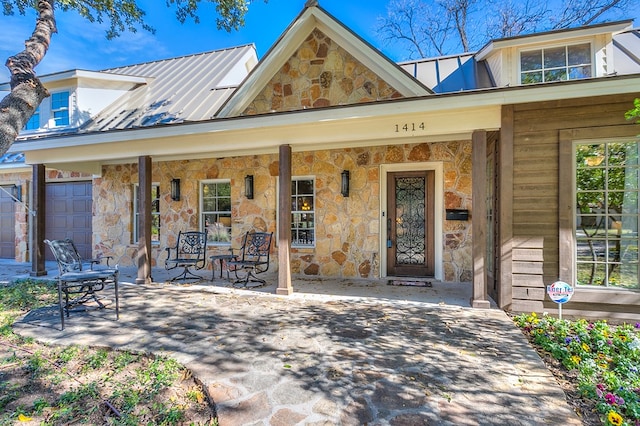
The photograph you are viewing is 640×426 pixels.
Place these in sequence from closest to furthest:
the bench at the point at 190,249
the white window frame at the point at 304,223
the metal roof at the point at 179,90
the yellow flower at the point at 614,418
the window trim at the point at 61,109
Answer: the yellow flower at the point at 614,418 → the bench at the point at 190,249 → the white window frame at the point at 304,223 → the metal roof at the point at 179,90 → the window trim at the point at 61,109

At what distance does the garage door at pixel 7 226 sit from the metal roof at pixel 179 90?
370 cm

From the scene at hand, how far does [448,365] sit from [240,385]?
5.92 ft

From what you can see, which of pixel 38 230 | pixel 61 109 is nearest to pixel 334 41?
pixel 38 230

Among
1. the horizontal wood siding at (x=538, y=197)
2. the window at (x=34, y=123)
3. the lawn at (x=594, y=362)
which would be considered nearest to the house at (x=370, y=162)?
the horizontal wood siding at (x=538, y=197)

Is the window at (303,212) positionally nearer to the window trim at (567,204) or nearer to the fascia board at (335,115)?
the fascia board at (335,115)

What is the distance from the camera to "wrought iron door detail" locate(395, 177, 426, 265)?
6.46 m

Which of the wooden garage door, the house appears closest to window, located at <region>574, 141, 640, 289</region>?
the house

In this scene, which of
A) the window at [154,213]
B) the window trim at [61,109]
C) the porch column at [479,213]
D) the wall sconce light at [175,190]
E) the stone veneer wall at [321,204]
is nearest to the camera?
the porch column at [479,213]

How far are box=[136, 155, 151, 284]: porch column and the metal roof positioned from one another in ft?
3.16

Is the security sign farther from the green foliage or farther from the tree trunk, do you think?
the green foliage

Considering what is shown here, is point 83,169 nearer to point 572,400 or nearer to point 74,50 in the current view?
point 74,50

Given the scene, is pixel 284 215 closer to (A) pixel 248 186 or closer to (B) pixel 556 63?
(A) pixel 248 186

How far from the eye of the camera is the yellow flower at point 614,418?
2064mm

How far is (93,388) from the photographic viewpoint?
8.25ft
